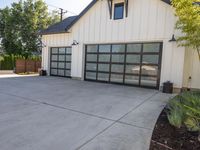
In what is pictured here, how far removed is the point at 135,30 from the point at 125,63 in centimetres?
184

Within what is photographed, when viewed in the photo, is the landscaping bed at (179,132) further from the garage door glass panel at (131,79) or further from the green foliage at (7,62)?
the green foliage at (7,62)

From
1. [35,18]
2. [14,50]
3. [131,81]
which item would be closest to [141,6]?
[131,81]

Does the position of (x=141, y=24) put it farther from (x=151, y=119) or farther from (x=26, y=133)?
(x=26, y=133)

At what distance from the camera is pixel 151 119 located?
451 cm

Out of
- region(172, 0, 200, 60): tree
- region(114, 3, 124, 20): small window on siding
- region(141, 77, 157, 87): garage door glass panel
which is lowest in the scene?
region(141, 77, 157, 87): garage door glass panel

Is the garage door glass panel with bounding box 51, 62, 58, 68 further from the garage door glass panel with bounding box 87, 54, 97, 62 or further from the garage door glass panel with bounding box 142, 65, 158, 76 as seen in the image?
the garage door glass panel with bounding box 142, 65, 158, 76

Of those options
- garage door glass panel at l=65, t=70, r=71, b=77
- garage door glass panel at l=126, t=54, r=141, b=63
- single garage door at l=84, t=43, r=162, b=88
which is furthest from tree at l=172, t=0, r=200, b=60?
garage door glass panel at l=65, t=70, r=71, b=77

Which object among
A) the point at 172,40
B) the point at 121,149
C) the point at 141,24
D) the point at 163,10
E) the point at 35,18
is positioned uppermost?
the point at 35,18

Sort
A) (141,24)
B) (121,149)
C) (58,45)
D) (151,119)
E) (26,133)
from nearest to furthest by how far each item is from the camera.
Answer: (121,149) → (26,133) → (151,119) → (141,24) → (58,45)

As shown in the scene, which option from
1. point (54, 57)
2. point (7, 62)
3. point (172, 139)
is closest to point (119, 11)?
point (54, 57)

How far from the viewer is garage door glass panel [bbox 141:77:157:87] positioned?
916 centimetres

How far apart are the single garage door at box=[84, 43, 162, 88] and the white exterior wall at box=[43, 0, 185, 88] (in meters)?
0.35

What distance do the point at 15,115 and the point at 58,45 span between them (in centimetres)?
939

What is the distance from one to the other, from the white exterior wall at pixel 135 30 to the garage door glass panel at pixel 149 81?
0.48 m
